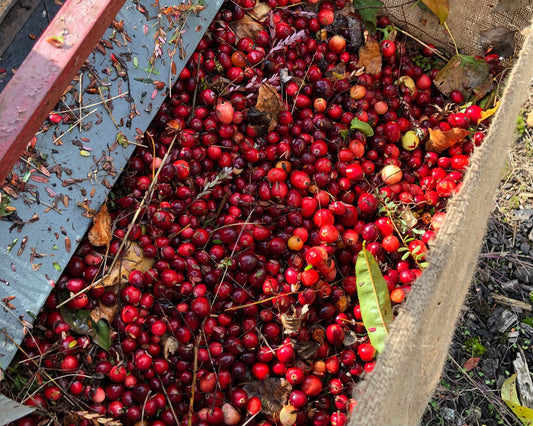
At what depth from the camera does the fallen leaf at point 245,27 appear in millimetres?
3201

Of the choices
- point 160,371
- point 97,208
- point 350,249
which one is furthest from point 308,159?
point 160,371

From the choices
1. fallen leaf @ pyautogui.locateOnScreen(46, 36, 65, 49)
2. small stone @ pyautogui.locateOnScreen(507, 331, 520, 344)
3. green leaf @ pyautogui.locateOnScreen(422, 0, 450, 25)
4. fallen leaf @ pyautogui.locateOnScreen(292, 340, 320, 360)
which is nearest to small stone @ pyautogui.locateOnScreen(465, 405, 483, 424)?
small stone @ pyautogui.locateOnScreen(507, 331, 520, 344)

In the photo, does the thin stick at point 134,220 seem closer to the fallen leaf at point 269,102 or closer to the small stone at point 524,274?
the fallen leaf at point 269,102

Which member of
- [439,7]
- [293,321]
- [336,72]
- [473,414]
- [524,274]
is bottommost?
[473,414]

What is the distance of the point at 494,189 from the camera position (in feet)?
7.75

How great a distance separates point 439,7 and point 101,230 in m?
2.60

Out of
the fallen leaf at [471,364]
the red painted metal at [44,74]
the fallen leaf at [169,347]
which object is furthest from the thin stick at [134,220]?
the fallen leaf at [471,364]

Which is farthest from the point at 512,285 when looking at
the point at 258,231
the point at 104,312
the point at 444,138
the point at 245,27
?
the point at 104,312

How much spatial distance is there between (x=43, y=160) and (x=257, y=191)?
3.90ft

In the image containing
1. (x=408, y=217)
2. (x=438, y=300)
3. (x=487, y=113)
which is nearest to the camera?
(x=438, y=300)

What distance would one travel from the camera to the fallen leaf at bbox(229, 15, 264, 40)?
320 cm

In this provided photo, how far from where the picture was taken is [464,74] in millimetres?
3311

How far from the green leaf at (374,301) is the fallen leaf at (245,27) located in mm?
1703

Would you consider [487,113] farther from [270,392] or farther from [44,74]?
[44,74]
